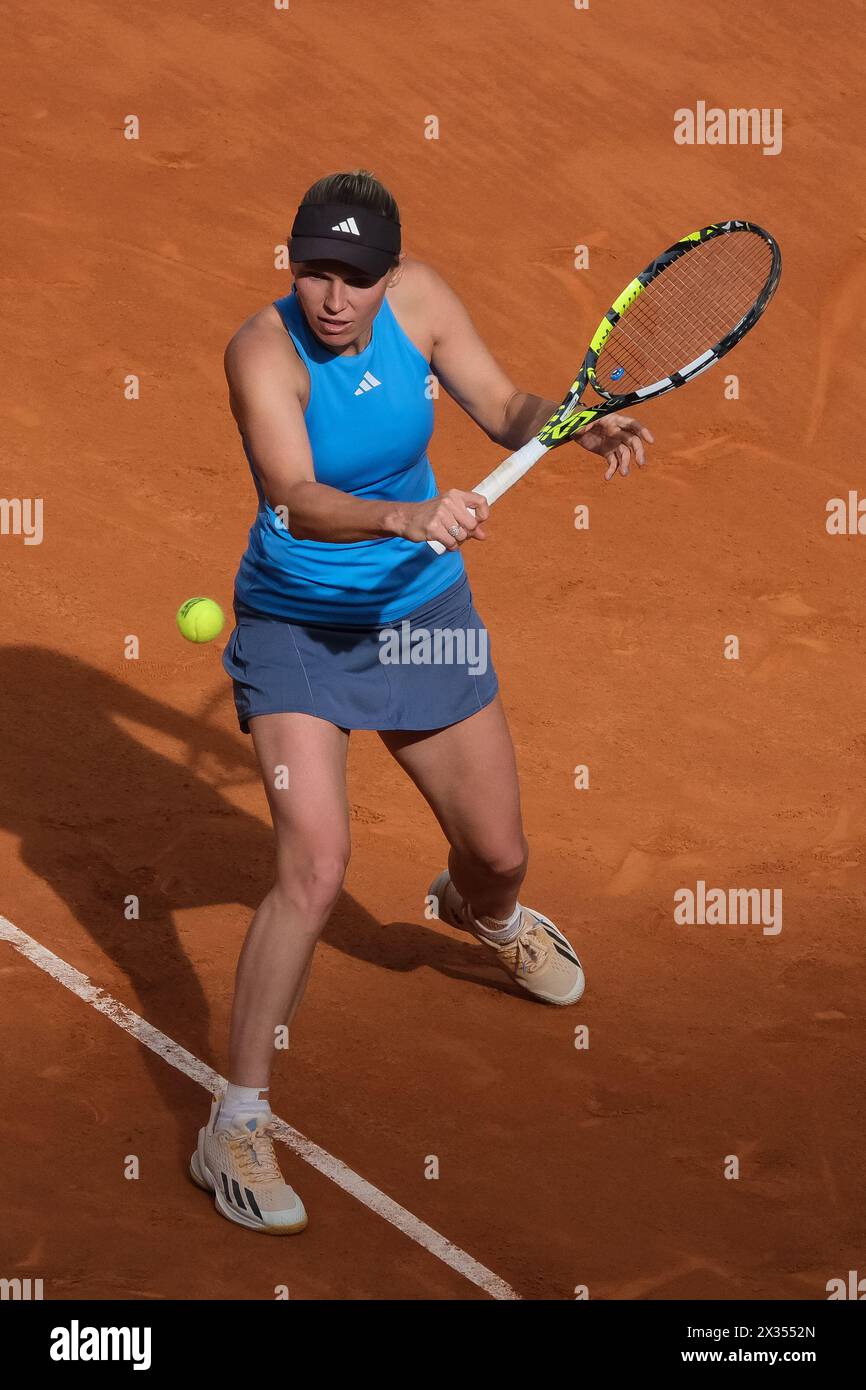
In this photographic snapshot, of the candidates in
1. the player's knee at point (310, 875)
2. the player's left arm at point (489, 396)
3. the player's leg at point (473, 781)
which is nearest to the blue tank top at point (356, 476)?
the player's left arm at point (489, 396)

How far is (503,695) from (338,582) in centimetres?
300

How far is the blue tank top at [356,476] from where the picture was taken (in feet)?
15.4

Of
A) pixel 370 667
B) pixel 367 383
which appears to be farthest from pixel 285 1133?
pixel 367 383

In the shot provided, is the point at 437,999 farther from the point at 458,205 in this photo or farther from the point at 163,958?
the point at 458,205

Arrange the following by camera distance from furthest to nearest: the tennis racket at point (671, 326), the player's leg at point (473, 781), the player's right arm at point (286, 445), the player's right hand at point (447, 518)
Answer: the player's leg at point (473, 781) < the tennis racket at point (671, 326) < the player's right arm at point (286, 445) < the player's right hand at point (447, 518)

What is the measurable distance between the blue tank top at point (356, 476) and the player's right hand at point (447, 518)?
16.5 inches

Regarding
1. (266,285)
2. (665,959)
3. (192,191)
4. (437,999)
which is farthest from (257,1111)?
(192,191)

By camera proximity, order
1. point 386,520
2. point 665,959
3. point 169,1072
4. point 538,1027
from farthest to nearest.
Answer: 1. point 665,959
2. point 538,1027
3. point 169,1072
4. point 386,520

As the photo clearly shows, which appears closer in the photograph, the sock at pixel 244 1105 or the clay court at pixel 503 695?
the sock at pixel 244 1105

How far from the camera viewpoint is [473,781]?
5242mm

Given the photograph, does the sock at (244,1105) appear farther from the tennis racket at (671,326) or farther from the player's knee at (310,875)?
the tennis racket at (671,326)

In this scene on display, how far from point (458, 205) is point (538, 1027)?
6.90 m

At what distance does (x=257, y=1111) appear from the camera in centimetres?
481

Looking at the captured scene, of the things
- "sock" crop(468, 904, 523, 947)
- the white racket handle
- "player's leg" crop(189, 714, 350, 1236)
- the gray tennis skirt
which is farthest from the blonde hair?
"sock" crop(468, 904, 523, 947)
